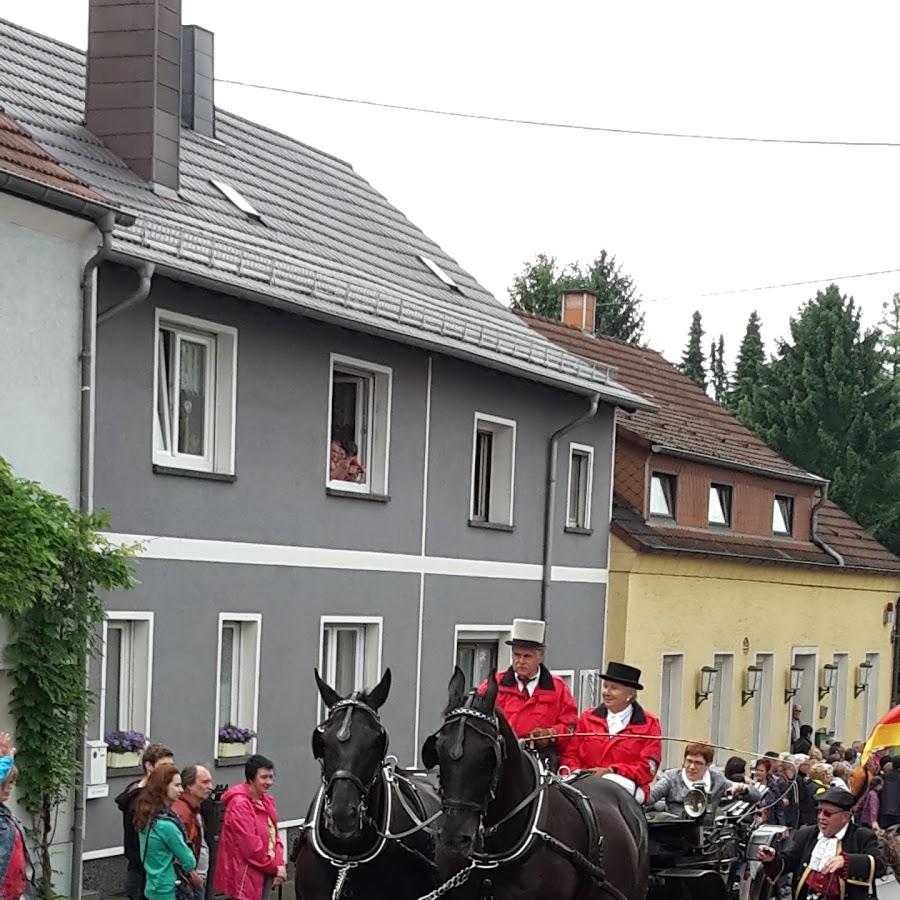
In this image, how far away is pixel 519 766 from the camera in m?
9.73

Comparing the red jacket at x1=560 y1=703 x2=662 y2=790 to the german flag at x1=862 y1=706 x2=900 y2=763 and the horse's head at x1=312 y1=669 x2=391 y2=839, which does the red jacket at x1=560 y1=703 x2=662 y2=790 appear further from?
the german flag at x1=862 y1=706 x2=900 y2=763

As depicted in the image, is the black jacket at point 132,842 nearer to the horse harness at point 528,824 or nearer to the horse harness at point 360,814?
the horse harness at point 360,814

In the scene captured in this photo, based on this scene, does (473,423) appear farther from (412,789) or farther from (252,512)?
(412,789)

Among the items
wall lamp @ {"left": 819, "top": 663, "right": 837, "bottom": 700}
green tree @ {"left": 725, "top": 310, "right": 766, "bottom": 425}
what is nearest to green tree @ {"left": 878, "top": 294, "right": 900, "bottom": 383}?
green tree @ {"left": 725, "top": 310, "right": 766, "bottom": 425}

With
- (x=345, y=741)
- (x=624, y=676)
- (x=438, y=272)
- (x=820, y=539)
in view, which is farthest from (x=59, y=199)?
(x=820, y=539)

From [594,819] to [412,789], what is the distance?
3.32 feet

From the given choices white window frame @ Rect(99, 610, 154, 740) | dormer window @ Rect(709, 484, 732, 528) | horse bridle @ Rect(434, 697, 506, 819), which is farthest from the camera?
dormer window @ Rect(709, 484, 732, 528)

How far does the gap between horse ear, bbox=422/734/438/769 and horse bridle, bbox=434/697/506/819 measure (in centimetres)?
4

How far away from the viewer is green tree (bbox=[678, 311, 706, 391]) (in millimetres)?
87875

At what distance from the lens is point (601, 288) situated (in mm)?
73500

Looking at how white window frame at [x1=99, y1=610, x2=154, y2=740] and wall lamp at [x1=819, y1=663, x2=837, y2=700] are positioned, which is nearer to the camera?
white window frame at [x1=99, y1=610, x2=154, y2=740]

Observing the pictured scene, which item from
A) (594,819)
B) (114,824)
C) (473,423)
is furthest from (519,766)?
(473,423)

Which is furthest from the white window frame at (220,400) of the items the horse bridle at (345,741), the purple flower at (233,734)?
the horse bridle at (345,741)

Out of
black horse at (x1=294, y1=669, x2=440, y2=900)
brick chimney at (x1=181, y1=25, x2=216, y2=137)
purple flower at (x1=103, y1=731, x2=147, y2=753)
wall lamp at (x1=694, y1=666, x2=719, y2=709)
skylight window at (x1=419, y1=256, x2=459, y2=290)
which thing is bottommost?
wall lamp at (x1=694, y1=666, x2=719, y2=709)
